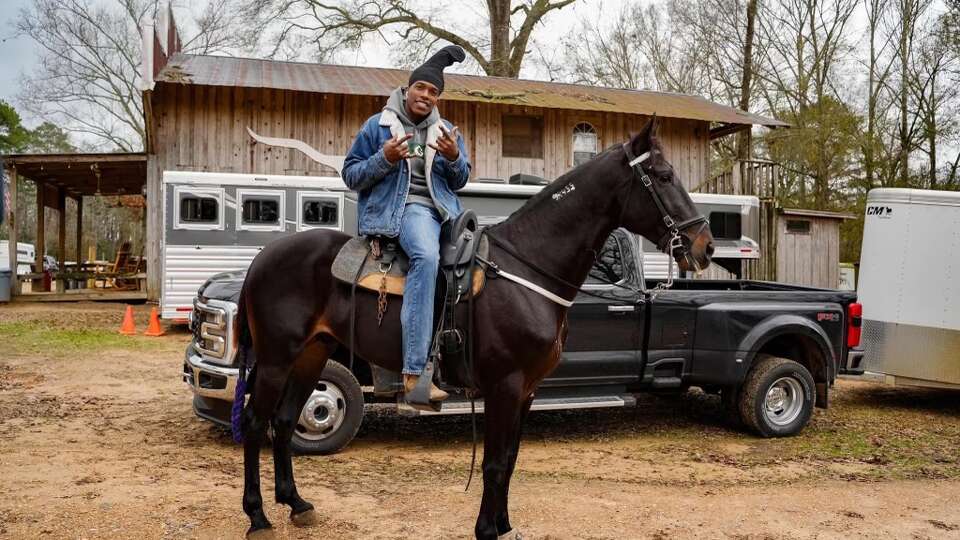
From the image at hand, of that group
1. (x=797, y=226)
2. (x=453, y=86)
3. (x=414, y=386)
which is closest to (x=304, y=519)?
(x=414, y=386)

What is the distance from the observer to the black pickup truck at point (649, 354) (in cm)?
634

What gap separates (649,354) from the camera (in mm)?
7262

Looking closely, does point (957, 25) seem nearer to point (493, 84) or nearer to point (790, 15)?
point (790, 15)

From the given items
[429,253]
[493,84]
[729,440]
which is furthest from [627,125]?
[429,253]

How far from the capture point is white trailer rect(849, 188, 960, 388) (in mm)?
9008

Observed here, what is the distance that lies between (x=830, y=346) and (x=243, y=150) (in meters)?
14.9

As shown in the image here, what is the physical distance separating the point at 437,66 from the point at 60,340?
12328 millimetres

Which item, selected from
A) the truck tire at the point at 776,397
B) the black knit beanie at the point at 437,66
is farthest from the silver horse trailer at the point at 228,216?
the black knit beanie at the point at 437,66

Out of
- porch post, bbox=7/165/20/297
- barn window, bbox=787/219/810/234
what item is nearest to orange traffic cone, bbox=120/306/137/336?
porch post, bbox=7/165/20/297

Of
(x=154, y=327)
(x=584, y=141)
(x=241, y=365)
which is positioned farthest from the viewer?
(x=584, y=141)

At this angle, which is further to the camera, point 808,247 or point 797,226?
point 808,247

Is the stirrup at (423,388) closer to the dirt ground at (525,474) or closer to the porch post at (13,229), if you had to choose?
the dirt ground at (525,474)

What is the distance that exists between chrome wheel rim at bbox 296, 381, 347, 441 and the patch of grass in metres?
7.91

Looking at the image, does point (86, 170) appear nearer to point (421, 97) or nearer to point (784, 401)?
point (421, 97)
